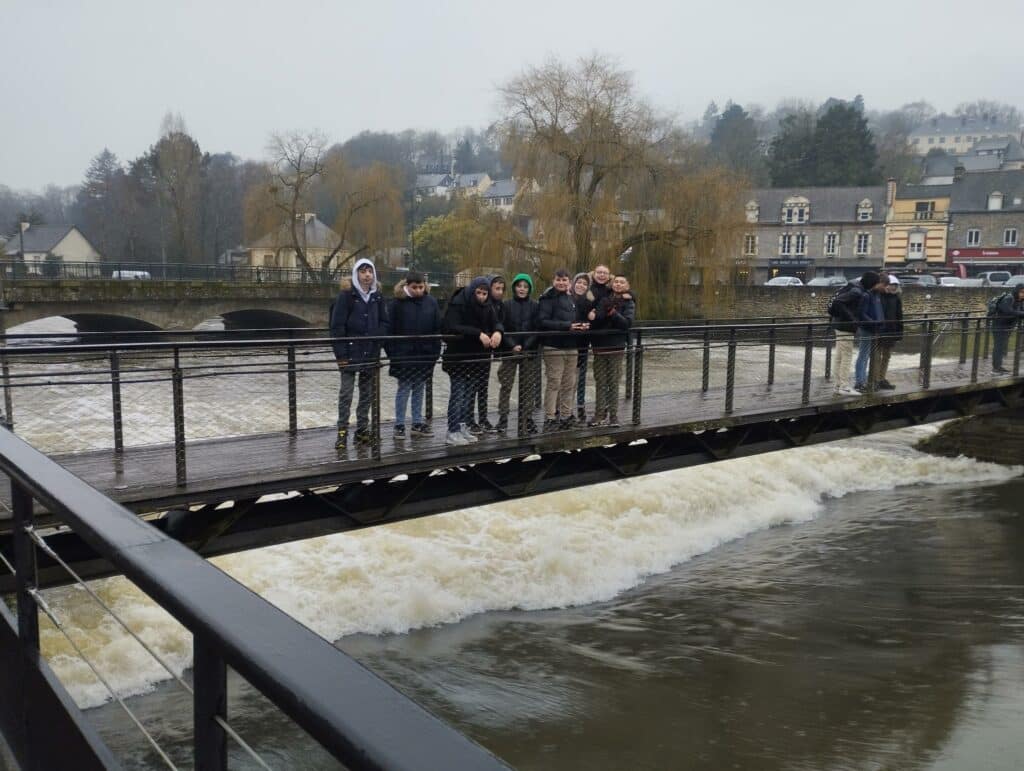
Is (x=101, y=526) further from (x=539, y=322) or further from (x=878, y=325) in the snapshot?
(x=878, y=325)

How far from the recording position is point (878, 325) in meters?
13.9

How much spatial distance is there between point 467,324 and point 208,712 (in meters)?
7.84

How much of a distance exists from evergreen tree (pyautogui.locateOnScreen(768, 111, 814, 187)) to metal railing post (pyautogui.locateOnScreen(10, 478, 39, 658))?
91994mm

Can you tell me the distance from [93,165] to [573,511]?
109 meters

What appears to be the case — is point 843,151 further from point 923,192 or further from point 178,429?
point 178,429

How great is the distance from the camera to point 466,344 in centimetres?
934

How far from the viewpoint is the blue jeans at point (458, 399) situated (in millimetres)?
9195

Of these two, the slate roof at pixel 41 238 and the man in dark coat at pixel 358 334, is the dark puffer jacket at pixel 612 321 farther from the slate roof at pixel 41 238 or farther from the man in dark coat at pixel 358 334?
the slate roof at pixel 41 238

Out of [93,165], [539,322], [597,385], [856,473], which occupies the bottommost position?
[856,473]

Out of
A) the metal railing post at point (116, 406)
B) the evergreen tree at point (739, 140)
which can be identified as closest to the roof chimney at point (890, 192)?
the evergreen tree at point (739, 140)

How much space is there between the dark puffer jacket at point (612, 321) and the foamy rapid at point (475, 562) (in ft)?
11.8

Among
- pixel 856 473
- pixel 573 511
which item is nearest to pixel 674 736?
pixel 573 511

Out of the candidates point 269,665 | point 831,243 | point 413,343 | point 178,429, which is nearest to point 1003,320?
point 413,343

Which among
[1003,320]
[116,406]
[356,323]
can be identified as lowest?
[116,406]
